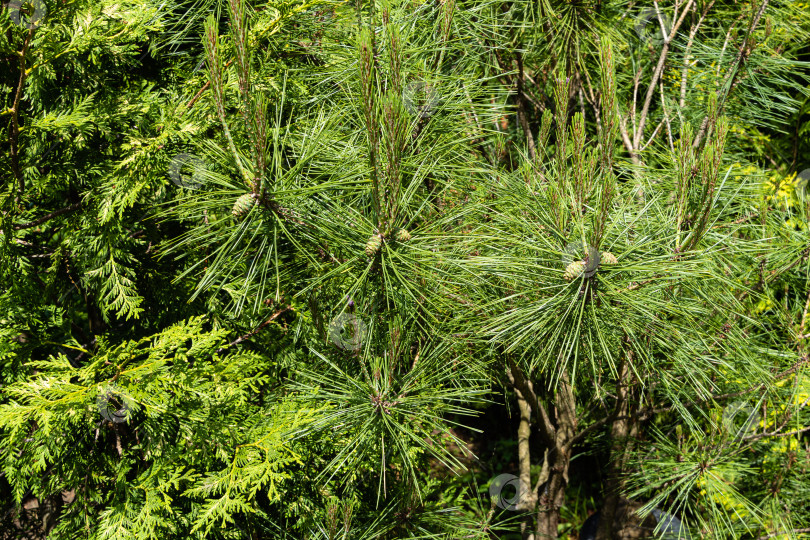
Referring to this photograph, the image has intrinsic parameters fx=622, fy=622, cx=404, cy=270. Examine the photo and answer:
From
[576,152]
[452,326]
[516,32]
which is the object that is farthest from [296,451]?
[516,32]

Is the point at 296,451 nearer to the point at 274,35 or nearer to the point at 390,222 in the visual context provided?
the point at 390,222

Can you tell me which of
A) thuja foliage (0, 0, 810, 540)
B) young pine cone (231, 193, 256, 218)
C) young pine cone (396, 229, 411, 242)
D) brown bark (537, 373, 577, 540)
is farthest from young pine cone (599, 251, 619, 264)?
brown bark (537, 373, 577, 540)

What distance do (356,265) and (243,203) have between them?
25cm

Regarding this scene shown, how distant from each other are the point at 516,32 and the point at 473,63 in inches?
8.2

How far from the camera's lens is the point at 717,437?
1.82 metres

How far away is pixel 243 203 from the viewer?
3.30ft

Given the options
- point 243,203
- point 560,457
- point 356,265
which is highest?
point 243,203

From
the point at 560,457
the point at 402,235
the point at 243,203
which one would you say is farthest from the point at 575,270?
the point at 560,457

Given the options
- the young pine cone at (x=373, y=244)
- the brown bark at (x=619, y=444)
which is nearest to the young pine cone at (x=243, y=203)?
the young pine cone at (x=373, y=244)

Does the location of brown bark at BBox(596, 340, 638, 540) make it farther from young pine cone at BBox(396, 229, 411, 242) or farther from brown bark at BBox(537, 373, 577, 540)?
young pine cone at BBox(396, 229, 411, 242)

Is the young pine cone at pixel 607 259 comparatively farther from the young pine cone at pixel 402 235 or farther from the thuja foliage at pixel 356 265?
the young pine cone at pixel 402 235

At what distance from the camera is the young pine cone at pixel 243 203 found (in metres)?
1.00

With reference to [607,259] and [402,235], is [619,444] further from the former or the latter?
[402,235]

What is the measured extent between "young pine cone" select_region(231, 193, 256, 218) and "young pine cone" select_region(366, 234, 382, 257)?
0.68 ft
